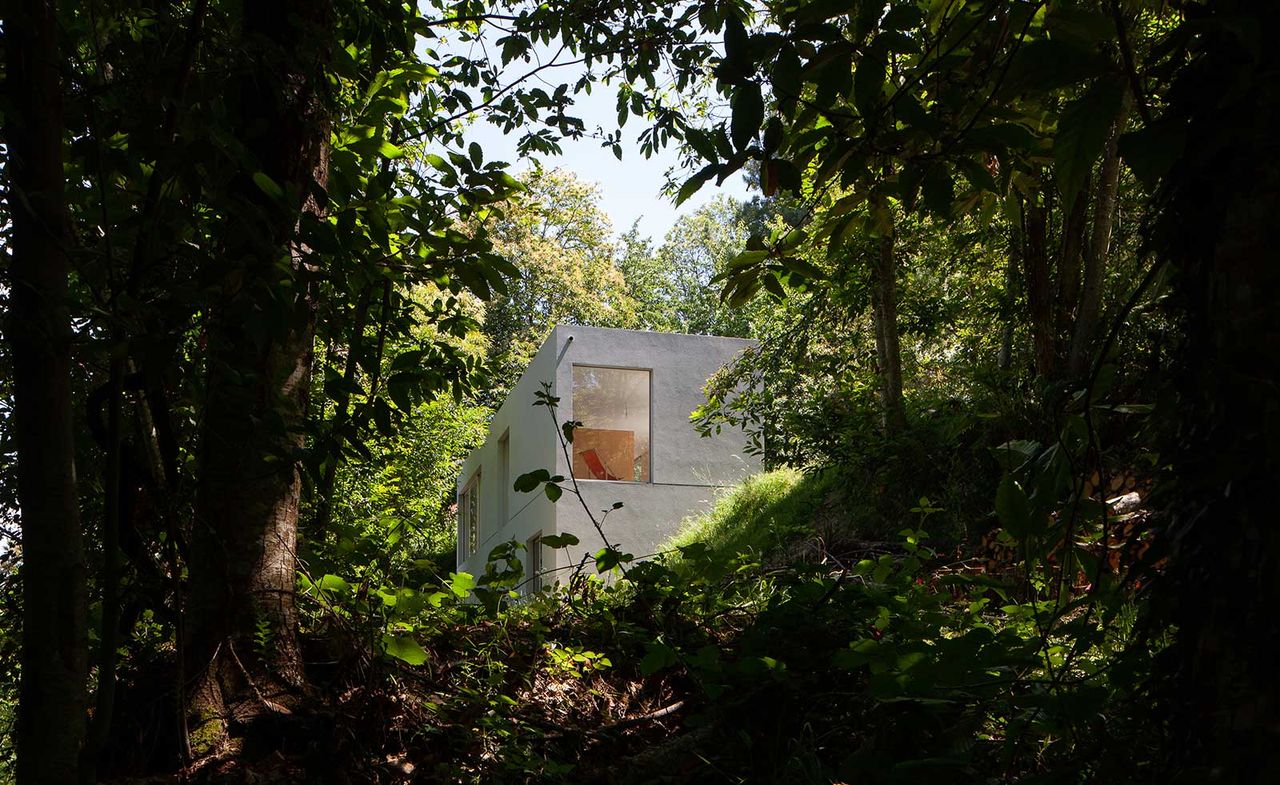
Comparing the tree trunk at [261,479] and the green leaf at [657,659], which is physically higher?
the tree trunk at [261,479]

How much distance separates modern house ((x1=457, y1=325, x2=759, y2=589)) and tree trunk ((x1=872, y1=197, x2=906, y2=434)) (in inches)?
246

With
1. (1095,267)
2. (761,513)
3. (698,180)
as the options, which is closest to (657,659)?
(698,180)

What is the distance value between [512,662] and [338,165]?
182 centimetres

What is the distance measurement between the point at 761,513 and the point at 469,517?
14.5 m

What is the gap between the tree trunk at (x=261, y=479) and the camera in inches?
92.1

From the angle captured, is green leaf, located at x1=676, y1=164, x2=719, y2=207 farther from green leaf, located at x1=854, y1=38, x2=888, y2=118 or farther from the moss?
the moss

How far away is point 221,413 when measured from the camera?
2574mm

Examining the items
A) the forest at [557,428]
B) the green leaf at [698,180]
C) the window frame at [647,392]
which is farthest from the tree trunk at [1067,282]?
the window frame at [647,392]

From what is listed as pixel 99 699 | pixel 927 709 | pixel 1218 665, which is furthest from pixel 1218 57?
pixel 99 699

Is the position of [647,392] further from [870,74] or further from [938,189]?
[870,74]

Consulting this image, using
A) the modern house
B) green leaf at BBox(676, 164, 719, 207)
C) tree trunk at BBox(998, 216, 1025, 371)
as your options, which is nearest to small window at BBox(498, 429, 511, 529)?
the modern house

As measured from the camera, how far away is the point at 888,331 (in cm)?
958

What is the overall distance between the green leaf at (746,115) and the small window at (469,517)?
21.7 metres

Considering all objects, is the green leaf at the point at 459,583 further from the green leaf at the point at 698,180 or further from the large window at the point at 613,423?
the large window at the point at 613,423
